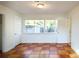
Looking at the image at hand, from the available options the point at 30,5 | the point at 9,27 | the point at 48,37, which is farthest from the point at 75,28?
the point at 9,27

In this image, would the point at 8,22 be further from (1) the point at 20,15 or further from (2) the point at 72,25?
(2) the point at 72,25

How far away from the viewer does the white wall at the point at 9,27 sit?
1.90 metres

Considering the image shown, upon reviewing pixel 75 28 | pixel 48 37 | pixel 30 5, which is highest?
pixel 30 5

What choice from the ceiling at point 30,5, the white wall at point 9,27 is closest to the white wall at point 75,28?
the ceiling at point 30,5

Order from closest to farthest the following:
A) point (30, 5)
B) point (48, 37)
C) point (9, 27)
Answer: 1. point (9, 27)
2. point (30, 5)
3. point (48, 37)

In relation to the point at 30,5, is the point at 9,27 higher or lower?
lower

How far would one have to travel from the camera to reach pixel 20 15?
209 centimetres

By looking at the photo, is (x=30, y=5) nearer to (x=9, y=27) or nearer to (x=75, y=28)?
(x=9, y=27)

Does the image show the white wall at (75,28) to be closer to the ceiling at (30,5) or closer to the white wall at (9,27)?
the ceiling at (30,5)

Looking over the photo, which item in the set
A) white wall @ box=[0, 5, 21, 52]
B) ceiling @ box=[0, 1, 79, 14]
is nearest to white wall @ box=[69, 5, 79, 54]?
ceiling @ box=[0, 1, 79, 14]

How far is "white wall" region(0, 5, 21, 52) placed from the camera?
1.90 m

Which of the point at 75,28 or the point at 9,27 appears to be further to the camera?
the point at 75,28

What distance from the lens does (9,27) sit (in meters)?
1.88

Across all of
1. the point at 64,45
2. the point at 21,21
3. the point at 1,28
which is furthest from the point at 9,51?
the point at 64,45
